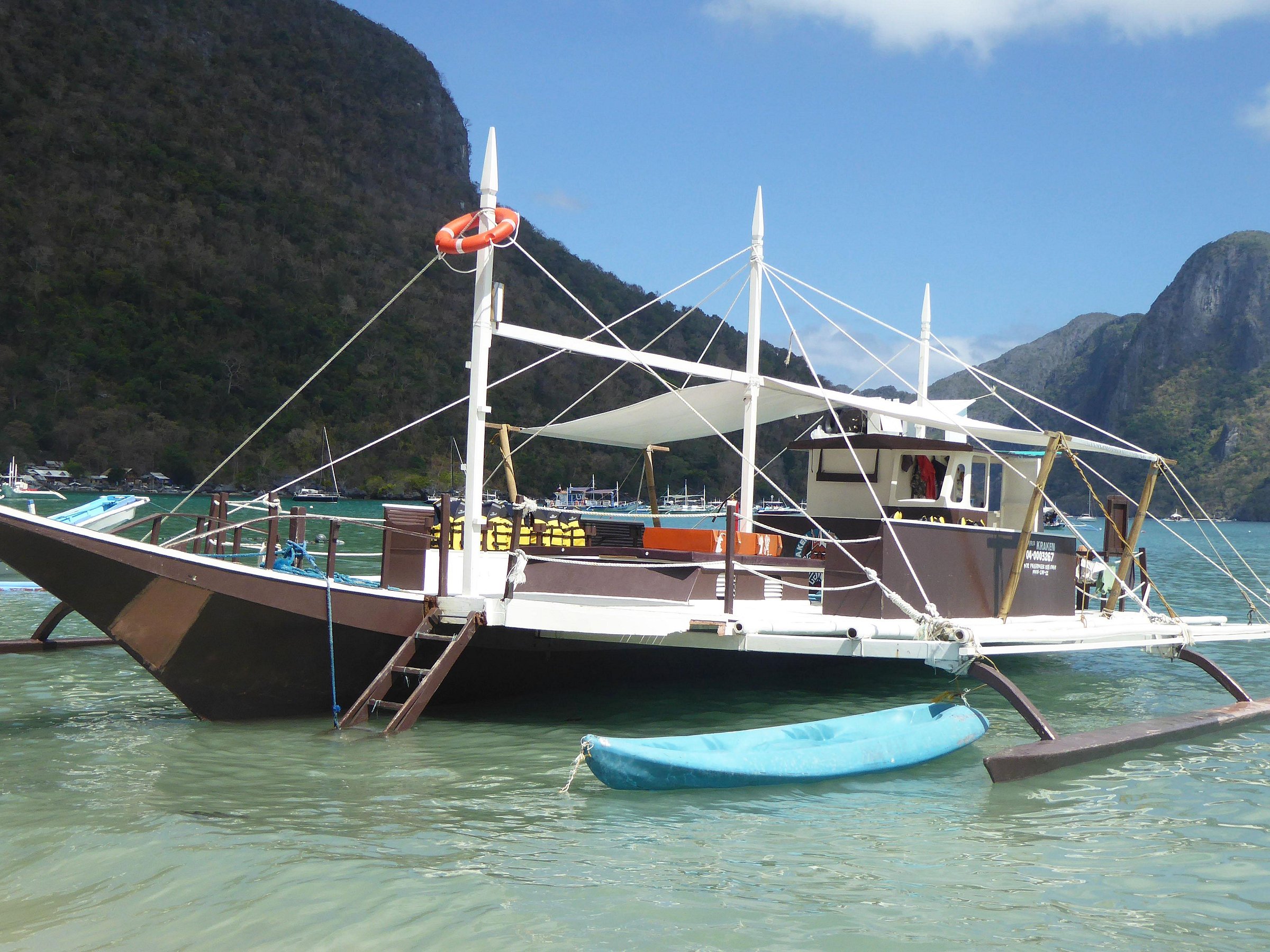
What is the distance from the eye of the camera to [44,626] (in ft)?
46.1

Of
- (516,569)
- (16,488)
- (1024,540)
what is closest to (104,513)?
(516,569)

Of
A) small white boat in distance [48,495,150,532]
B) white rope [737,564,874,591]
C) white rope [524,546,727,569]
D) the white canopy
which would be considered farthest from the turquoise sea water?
small white boat in distance [48,495,150,532]

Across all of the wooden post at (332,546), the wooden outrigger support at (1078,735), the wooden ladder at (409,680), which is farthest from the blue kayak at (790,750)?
the wooden post at (332,546)

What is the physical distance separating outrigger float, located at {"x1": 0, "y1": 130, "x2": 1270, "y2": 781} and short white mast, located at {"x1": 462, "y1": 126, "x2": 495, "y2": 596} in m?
0.02

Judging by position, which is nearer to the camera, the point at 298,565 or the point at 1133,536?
the point at 298,565

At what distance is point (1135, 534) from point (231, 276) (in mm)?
113404

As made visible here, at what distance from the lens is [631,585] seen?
10.3 meters

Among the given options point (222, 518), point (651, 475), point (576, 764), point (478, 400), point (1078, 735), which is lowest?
point (1078, 735)

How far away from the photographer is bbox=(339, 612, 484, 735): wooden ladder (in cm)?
895

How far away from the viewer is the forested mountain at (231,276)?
93.1m

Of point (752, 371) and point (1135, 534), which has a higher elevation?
point (752, 371)

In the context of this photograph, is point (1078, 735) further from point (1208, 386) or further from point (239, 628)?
point (1208, 386)

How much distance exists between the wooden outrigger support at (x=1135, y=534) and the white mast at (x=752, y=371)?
4.49m

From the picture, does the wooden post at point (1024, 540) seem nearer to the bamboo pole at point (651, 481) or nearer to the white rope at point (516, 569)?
the white rope at point (516, 569)
